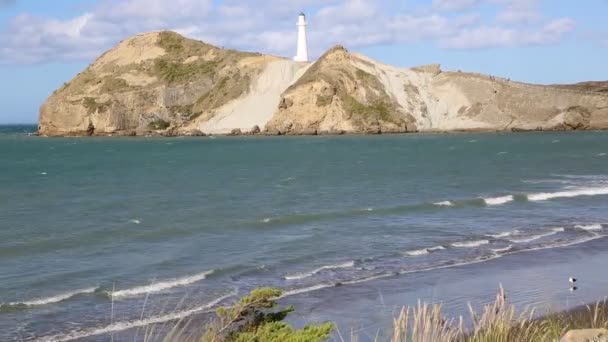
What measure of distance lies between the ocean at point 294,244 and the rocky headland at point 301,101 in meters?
61.9

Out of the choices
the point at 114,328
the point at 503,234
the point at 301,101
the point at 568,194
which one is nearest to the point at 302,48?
the point at 301,101

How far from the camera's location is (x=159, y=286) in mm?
15031

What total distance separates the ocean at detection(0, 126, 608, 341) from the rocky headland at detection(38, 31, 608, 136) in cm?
6185

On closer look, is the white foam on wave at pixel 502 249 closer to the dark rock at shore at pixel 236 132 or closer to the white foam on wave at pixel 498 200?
the white foam on wave at pixel 498 200

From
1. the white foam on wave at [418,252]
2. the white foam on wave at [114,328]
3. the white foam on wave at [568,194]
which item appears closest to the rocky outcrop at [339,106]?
the white foam on wave at [568,194]

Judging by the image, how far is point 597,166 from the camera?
48.4 meters

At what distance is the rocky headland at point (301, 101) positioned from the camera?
106812 mm

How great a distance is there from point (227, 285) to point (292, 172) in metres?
31.5

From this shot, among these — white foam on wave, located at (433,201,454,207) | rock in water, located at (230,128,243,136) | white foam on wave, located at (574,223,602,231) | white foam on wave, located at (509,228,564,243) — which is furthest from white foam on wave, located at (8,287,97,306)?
rock in water, located at (230,128,243,136)

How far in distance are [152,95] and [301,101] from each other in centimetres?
2460

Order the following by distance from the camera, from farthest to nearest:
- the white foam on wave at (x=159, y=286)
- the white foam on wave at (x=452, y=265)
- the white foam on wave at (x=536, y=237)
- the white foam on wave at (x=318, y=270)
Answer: the white foam on wave at (x=536, y=237)
the white foam on wave at (x=318, y=270)
the white foam on wave at (x=452, y=265)
the white foam on wave at (x=159, y=286)

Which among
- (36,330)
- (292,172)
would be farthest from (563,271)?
(292,172)

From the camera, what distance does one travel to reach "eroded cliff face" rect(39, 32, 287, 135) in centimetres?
11538

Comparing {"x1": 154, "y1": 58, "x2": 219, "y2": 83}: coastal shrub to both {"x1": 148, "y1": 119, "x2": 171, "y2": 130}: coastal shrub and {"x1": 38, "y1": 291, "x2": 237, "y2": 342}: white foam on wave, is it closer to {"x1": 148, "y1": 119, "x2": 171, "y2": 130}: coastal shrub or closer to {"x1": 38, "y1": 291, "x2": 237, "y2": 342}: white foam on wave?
{"x1": 148, "y1": 119, "x2": 171, "y2": 130}: coastal shrub
